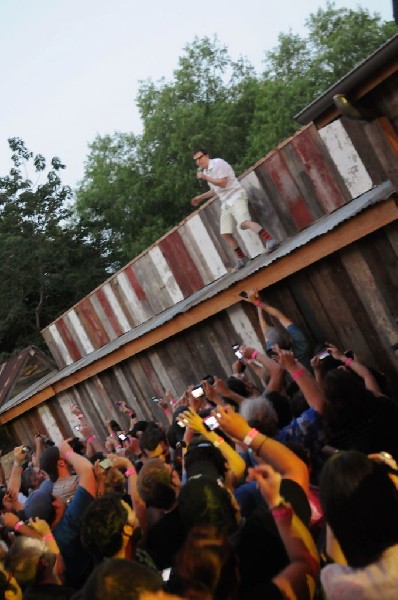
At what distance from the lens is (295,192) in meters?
7.07

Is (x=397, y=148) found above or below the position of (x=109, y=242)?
below

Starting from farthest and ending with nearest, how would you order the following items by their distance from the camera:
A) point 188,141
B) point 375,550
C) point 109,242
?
point 188,141
point 109,242
point 375,550

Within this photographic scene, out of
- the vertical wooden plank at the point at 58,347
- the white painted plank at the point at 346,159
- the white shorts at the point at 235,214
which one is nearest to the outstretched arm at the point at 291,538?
the white painted plank at the point at 346,159

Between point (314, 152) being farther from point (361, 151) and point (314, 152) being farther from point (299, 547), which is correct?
point (299, 547)

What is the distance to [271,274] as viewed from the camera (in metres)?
6.69

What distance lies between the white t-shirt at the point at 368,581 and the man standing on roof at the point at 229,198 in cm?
522

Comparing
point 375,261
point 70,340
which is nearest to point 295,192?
point 375,261

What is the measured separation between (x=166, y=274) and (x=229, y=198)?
256 cm

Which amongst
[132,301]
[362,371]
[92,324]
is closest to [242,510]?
[362,371]

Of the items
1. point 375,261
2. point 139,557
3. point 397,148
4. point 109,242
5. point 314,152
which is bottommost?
point 139,557

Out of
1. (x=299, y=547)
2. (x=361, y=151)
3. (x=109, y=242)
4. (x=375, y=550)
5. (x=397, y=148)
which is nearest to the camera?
(x=375, y=550)

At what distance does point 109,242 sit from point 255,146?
33.1ft

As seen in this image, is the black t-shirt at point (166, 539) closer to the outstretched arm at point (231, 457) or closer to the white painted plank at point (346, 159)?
the outstretched arm at point (231, 457)

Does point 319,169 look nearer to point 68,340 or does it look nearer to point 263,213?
point 263,213
